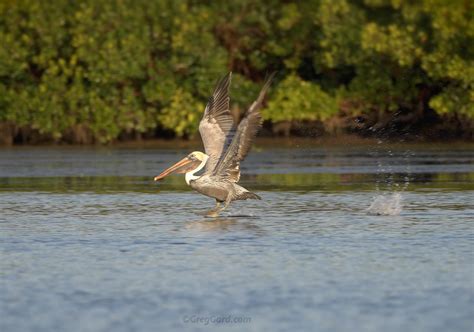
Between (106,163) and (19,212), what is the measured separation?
10846 millimetres

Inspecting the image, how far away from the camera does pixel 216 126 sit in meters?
16.5

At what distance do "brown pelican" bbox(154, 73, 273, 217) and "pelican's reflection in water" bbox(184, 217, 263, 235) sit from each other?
33 centimetres

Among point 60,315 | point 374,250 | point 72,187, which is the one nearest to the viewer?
point 60,315

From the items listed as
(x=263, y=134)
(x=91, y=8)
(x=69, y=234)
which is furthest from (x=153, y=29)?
(x=69, y=234)

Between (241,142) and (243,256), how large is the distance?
Answer: 2.84 m

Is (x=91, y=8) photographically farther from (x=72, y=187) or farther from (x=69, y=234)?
(x=69, y=234)

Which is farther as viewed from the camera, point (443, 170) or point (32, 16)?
point (32, 16)

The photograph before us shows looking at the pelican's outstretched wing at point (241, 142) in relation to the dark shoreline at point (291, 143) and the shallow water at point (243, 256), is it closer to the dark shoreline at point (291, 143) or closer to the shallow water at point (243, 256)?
the shallow water at point (243, 256)

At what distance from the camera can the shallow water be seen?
30.0 ft

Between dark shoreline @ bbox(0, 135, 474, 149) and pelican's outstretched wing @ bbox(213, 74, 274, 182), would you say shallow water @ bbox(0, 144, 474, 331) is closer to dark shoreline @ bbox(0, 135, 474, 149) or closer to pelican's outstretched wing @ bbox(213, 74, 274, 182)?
pelican's outstretched wing @ bbox(213, 74, 274, 182)

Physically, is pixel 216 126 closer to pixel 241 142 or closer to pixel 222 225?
pixel 241 142

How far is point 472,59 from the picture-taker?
1289 inches

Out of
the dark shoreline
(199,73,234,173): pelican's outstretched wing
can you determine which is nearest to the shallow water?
(199,73,234,173): pelican's outstretched wing

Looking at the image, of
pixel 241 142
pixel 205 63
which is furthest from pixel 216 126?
pixel 205 63
